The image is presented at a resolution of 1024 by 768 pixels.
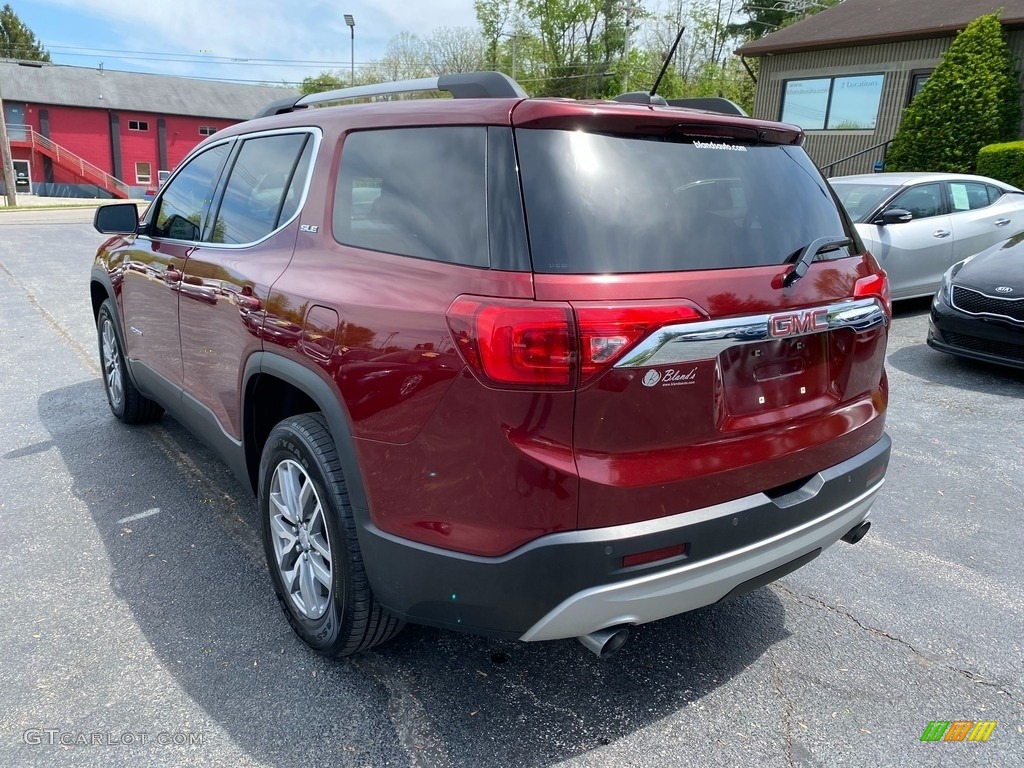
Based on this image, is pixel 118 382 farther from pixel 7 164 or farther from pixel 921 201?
pixel 7 164

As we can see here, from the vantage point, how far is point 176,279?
356 cm

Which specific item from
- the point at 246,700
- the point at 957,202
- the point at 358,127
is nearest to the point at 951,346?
the point at 957,202

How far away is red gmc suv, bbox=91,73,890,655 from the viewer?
194 centimetres

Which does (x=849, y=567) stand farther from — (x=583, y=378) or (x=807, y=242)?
(x=583, y=378)

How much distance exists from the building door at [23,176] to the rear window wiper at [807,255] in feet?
176

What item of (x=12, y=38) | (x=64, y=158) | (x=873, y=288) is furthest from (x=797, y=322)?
(x=12, y=38)

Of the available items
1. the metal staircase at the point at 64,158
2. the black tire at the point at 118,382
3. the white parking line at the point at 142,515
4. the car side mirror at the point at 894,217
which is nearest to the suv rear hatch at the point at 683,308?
the white parking line at the point at 142,515

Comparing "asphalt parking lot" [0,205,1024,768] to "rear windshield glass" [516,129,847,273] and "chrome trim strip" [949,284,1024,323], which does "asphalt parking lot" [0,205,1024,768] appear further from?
"chrome trim strip" [949,284,1024,323]

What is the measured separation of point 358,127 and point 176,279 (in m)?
1.44

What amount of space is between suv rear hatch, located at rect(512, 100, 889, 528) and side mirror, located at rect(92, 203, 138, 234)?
10.2ft

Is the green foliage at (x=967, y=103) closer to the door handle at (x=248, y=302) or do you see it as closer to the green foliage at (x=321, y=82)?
the door handle at (x=248, y=302)

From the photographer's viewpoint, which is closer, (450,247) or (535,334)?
(535,334)

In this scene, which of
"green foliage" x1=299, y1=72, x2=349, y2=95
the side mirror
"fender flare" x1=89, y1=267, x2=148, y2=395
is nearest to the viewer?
the side mirror

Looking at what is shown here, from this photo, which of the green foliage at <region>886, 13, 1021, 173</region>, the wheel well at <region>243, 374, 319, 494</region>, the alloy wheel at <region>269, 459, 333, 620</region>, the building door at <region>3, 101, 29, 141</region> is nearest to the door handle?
the wheel well at <region>243, 374, 319, 494</region>
